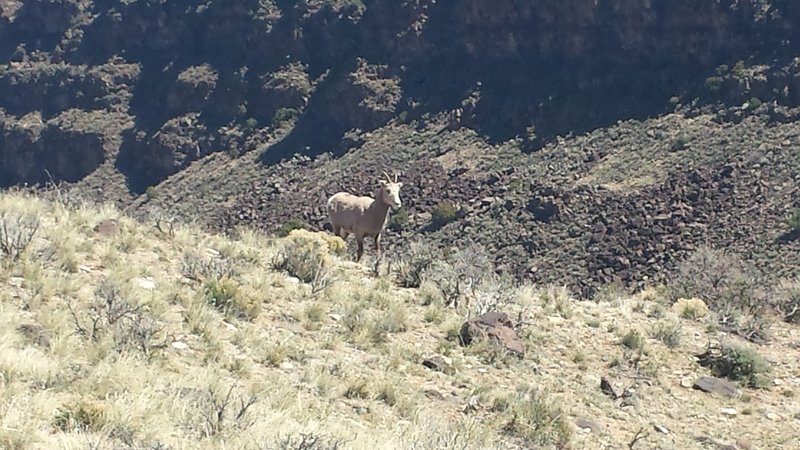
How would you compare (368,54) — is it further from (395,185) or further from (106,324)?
(106,324)

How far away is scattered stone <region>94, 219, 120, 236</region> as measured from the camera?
1074 centimetres

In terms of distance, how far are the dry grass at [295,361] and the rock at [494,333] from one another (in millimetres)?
163

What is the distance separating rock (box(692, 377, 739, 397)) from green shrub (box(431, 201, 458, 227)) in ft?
102

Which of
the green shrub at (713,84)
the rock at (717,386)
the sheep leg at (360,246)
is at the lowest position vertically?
the sheep leg at (360,246)

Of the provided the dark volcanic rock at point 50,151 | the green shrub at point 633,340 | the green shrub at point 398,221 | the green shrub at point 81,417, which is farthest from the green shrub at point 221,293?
the dark volcanic rock at point 50,151

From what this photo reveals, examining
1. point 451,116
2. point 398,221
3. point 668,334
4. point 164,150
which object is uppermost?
point 451,116

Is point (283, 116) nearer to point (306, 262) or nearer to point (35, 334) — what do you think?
point (306, 262)

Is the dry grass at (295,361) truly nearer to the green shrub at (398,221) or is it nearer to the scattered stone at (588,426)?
the scattered stone at (588,426)

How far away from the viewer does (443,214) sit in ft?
134

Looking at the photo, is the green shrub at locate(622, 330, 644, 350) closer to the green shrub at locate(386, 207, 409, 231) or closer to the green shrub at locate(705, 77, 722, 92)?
the green shrub at locate(386, 207, 409, 231)

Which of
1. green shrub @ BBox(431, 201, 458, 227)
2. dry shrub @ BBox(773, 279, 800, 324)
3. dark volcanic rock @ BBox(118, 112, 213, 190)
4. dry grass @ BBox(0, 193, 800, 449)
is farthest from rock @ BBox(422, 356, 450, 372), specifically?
dark volcanic rock @ BBox(118, 112, 213, 190)

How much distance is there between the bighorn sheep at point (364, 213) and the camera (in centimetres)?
1539

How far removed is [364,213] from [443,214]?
A: 82.1ft

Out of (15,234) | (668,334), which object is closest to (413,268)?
(668,334)
